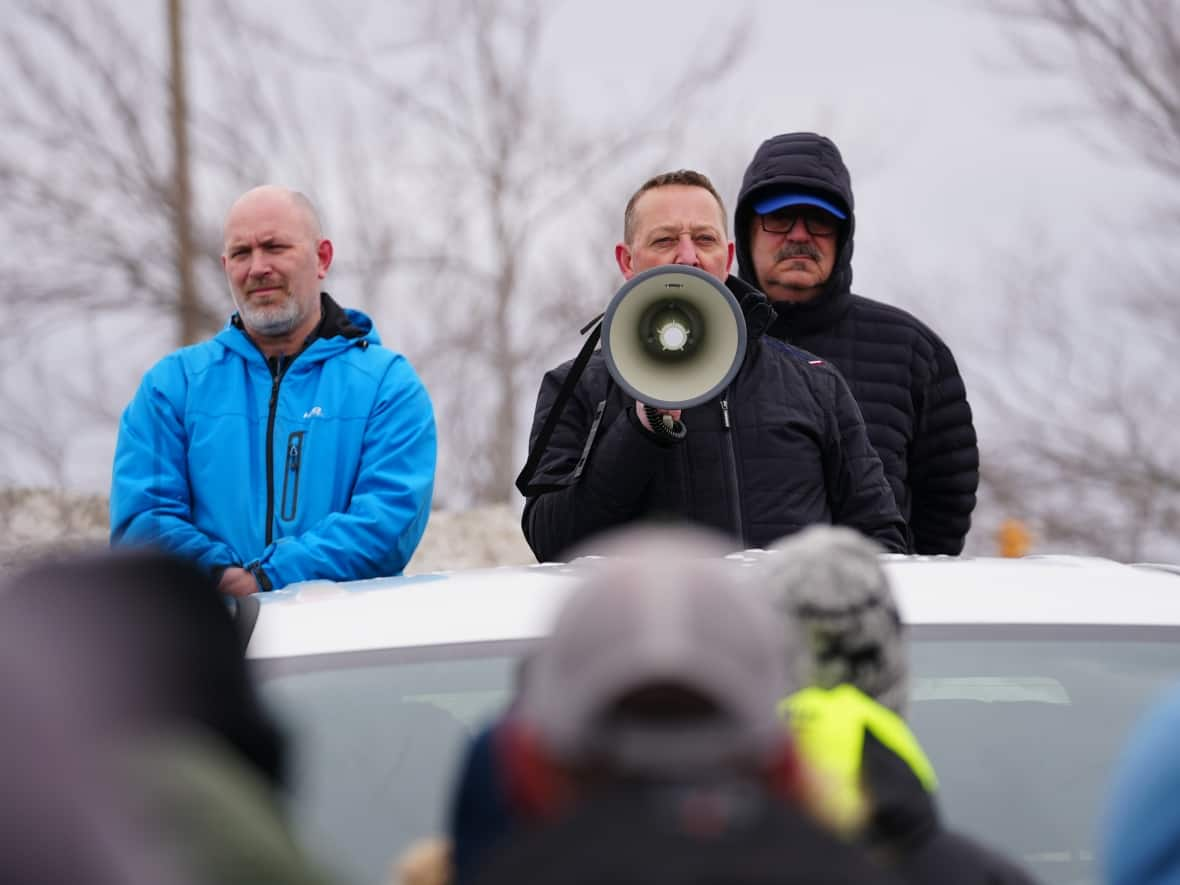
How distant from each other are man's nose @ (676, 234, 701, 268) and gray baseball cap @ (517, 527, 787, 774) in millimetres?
2830

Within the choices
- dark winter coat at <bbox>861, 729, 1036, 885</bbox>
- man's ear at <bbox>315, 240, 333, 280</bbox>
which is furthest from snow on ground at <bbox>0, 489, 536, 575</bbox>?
dark winter coat at <bbox>861, 729, 1036, 885</bbox>

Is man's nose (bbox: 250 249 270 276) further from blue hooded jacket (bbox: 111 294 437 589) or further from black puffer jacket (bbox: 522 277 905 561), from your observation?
black puffer jacket (bbox: 522 277 905 561)

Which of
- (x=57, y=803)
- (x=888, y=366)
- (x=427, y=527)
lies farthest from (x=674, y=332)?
(x=427, y=527)

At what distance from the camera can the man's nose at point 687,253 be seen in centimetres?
432

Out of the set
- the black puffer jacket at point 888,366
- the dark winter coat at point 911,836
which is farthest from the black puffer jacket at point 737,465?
the dark winter coat at point 911,836

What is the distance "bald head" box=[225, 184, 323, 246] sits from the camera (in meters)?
4.70

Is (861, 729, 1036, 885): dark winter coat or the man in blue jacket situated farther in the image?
the man in blue jacket

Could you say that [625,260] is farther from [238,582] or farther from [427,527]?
[427,527]

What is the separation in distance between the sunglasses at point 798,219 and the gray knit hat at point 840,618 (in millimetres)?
2721

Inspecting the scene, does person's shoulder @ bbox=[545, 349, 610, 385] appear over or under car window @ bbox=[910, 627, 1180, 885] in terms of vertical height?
over

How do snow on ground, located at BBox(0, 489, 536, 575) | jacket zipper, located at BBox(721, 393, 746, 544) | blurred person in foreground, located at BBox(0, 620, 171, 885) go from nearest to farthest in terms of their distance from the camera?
blurred person in foreground, located at BBox(0, 620, 171, 885) < jacket zipper, located at BBox(721, 393, 746, 544) < snow on ground, located at BBox(0, 489, 536, 575)

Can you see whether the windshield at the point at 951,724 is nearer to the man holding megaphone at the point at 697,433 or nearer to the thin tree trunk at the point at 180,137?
the man holding megaphone at the point at 697,433

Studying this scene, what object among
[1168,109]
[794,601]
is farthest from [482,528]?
[1168,109]

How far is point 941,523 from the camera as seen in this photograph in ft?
16.0
